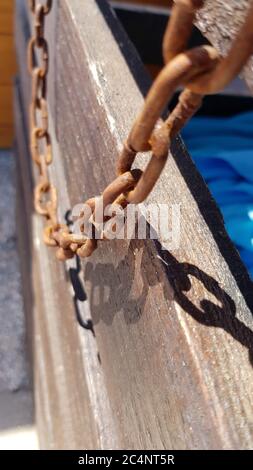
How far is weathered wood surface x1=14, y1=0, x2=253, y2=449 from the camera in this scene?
428mm

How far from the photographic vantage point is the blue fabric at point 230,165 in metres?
0.91

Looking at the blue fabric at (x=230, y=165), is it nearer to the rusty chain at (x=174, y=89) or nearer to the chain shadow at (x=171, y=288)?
the chain shadow at (x=171, y=288)

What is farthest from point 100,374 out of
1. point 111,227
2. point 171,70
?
point 171,70

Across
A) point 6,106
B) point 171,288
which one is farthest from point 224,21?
point 6,106

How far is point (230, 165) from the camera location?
Result: 105 centimetres

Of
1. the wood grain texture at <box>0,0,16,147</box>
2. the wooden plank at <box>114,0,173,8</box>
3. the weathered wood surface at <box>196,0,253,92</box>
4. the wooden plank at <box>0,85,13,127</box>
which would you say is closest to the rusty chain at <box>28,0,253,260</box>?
the weathered wood surface at <box>196,0,253,92</box>

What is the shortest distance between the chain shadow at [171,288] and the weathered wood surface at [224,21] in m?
0.18

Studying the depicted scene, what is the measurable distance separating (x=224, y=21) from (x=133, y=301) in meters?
0.31

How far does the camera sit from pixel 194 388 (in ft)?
1.40

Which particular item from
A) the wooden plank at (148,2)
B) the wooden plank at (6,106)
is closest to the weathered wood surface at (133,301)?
the wooden plank at (148,2)

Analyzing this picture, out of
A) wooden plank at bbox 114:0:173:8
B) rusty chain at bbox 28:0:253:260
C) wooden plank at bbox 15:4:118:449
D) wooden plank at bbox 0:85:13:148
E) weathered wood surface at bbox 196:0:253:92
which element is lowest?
wooden plank at bbox 15:4:118:449

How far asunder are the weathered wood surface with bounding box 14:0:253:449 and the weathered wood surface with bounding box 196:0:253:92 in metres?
0.19

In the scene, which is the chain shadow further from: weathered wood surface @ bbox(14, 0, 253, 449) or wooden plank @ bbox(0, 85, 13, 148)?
wooden plank @ bbox(0, 85, 13, 148)

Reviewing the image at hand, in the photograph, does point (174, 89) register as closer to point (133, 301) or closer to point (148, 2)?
point (133, 301)
